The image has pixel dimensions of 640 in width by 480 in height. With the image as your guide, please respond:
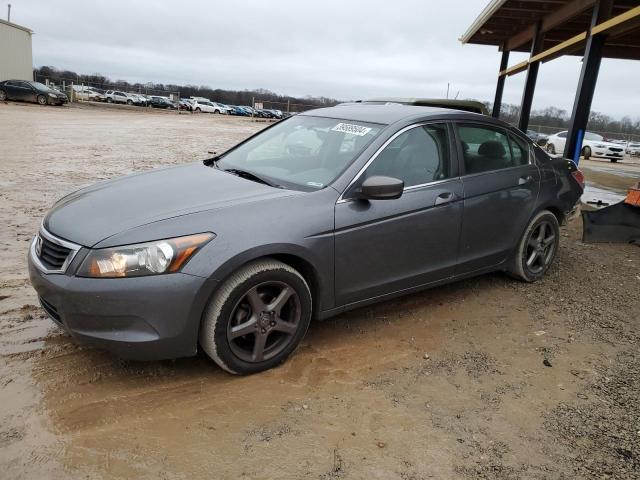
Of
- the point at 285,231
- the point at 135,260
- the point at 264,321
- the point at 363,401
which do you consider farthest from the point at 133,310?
the point at 363,401

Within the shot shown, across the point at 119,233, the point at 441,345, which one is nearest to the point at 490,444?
the point at 441,345

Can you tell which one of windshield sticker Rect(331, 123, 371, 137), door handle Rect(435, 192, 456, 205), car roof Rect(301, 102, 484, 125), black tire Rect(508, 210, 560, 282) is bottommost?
black tire Rect(508, 210, 560, 282)

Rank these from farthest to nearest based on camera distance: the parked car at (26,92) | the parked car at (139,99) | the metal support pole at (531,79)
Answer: the parked car at (139,99) → the parked car at (26,92) → the metal support pole at (531,79)

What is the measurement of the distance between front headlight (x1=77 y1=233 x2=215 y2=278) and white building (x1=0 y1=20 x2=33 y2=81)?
43.5m

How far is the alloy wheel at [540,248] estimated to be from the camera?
194 inches

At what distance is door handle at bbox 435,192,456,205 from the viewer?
3889 millimetres

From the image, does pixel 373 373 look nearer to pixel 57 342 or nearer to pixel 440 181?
pixel 440 181

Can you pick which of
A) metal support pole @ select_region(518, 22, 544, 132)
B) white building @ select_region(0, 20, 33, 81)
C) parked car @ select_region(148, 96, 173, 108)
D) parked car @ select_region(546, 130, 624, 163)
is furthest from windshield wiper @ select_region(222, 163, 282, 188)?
parked car @ select_region(148, 96, 173, 108)

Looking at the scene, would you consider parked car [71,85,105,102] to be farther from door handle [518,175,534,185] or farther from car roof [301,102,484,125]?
door handle [518,175,534,185]

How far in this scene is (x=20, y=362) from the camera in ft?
10.3

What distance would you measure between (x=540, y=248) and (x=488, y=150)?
3.99 feet

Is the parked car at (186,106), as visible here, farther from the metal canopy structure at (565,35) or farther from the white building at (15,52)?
the metal canopy structure at (565,35)

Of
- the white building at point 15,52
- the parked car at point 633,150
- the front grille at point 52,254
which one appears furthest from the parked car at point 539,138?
the white building at point 15,52

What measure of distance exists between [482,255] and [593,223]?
3.16 m
